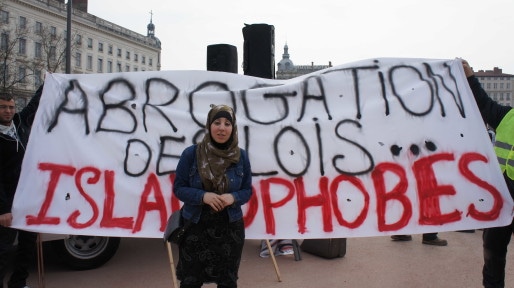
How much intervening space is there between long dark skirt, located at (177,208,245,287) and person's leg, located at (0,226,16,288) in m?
1.53

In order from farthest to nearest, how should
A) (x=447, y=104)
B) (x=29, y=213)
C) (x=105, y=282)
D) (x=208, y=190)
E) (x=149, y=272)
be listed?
(x=149, y=272) → (x=105, y=282) → (x=447, y=104) → (x=29, y=213) → (x=208, y=190)

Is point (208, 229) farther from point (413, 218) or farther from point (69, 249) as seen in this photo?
point (69, 249)

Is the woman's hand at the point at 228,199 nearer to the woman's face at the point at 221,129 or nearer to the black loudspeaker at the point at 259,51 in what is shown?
the woman's face at the point at 221,129

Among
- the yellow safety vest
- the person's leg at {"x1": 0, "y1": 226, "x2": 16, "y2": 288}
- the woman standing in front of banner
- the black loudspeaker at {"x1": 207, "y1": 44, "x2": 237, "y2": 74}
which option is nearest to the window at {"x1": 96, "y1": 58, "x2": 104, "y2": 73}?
the black loudspeaker at {"x1": 207, "y1": 44, "x2": 237, "y2": 74}

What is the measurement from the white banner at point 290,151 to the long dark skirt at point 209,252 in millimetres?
920

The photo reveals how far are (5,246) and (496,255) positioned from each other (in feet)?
12.4

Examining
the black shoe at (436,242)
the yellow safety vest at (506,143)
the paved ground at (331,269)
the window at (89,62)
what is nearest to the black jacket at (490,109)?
the yellow safety vest at (506,143)

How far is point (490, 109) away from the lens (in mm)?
3521

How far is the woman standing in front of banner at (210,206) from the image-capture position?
279cm

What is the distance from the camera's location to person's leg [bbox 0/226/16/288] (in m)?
3.37

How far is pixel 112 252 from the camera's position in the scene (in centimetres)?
471

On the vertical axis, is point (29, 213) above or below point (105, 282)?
above

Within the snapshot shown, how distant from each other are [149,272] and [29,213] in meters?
1.44

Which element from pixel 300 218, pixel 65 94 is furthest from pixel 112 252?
pixel 300 218
